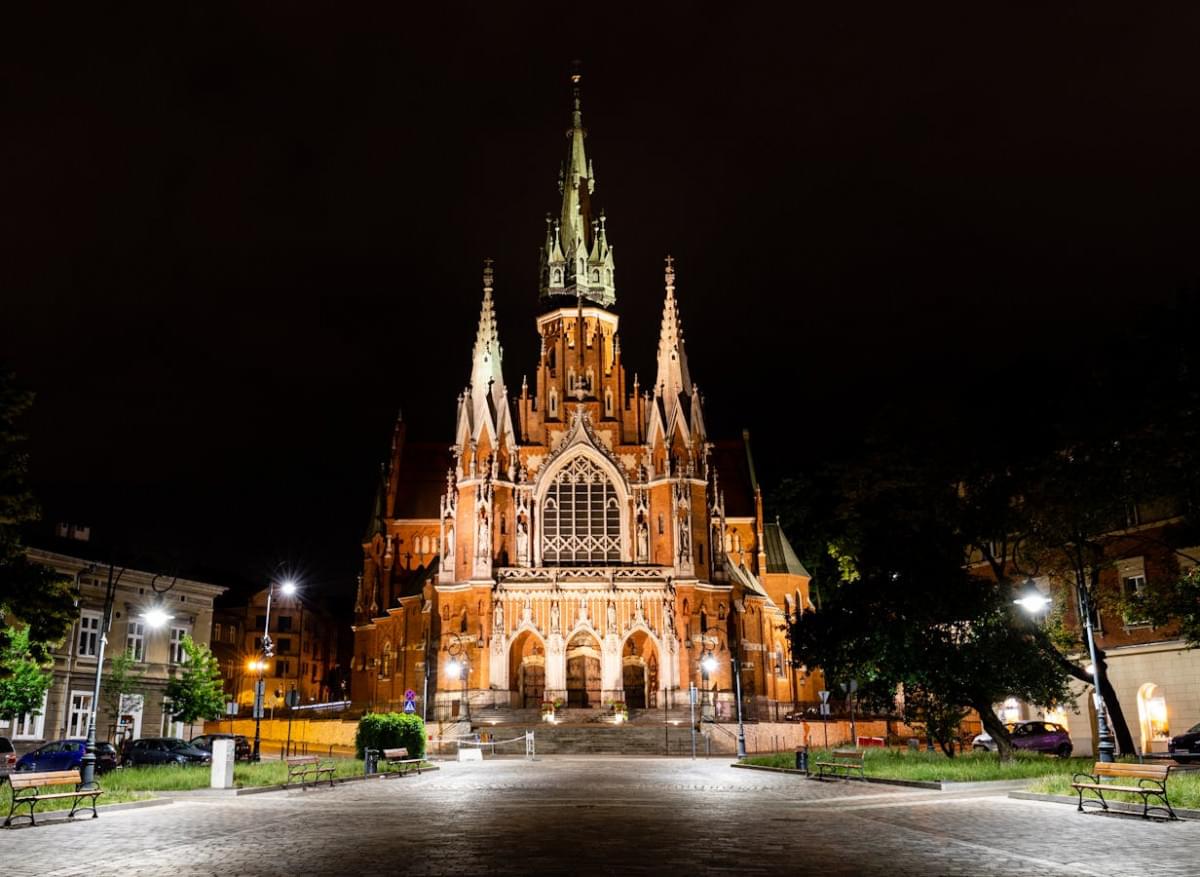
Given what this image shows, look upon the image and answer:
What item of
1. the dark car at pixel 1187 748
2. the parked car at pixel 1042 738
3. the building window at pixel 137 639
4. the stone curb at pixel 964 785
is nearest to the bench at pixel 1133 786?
the stone curb at pixel 964 785

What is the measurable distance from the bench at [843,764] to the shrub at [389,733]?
12436 mm

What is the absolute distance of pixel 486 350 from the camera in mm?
64688

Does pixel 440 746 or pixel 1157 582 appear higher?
pixel 1157 582

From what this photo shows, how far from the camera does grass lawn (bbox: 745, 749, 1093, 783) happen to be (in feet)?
77.4

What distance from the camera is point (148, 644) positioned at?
49.2 m

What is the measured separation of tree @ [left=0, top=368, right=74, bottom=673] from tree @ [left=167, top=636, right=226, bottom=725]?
66.2ft

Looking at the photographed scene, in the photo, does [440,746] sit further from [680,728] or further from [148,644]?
[148,644]

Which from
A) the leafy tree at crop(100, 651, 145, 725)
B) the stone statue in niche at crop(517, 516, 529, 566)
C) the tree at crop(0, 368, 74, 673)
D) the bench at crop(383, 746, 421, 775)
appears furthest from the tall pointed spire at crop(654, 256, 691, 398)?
the tree at crop(0, 368, 74, 673)

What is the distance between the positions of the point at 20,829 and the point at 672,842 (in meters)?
10.3

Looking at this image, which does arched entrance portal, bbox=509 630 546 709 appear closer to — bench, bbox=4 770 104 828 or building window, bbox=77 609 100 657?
building window, bbox=77 609 100 657

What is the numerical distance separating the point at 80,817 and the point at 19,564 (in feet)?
37.3

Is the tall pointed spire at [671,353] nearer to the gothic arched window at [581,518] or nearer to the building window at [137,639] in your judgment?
the gothic arched window at [581,518]

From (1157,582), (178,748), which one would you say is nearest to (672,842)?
(1157,582)

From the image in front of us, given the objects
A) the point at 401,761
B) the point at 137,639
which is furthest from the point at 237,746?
the point at 137,639
